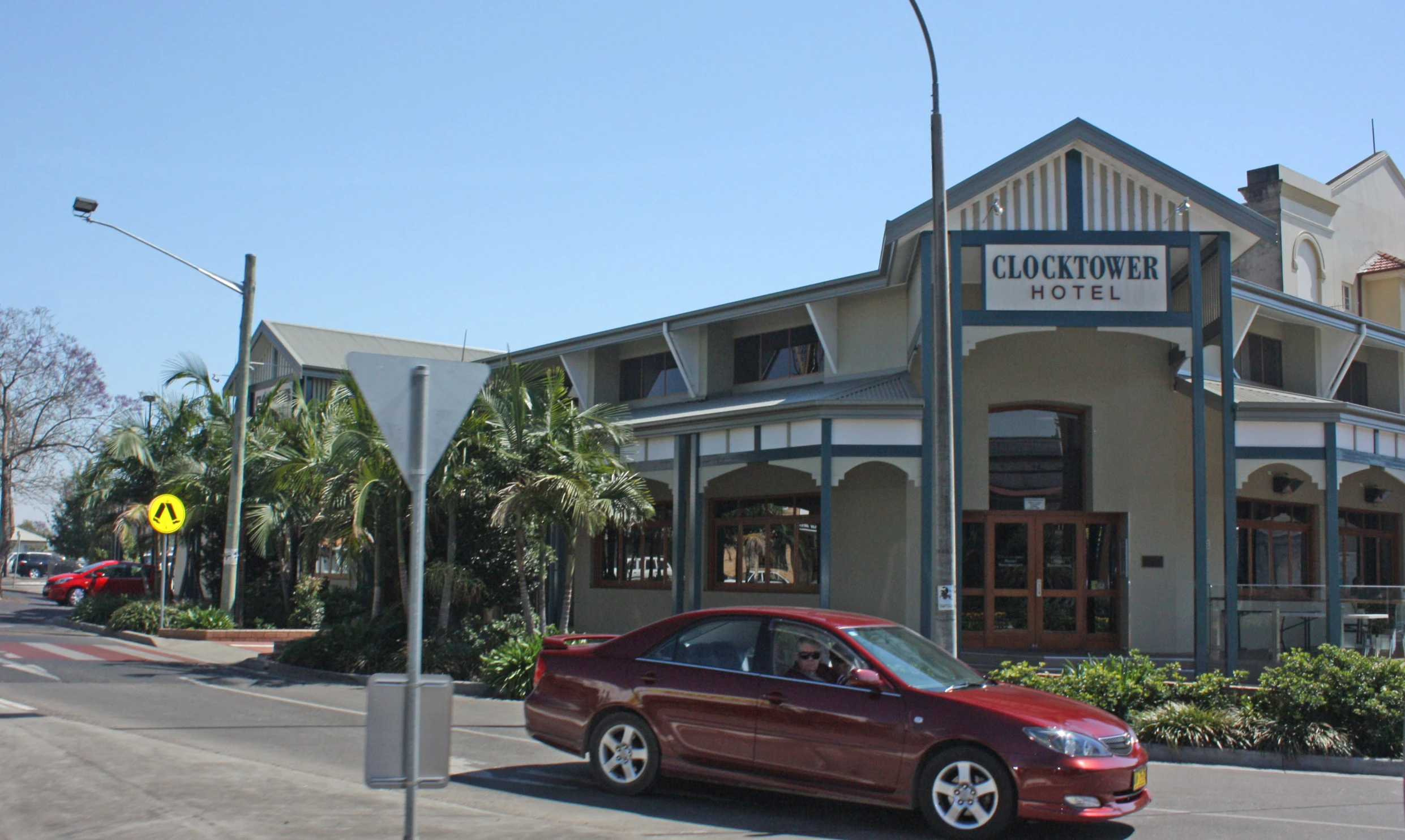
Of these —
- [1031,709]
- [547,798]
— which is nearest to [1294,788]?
[1031,709]

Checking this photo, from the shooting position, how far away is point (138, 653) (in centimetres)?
2172

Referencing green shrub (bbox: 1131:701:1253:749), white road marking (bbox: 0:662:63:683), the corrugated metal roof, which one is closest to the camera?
green shrub (bbox: 1131:701:1253:749)

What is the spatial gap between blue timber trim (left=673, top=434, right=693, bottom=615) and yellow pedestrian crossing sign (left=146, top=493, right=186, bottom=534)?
1009 centimetres

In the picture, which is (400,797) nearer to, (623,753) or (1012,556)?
(623,753)

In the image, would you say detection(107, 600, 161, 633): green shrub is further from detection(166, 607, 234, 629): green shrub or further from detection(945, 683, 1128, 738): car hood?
detection(945, 683, 1128, 738): car hood

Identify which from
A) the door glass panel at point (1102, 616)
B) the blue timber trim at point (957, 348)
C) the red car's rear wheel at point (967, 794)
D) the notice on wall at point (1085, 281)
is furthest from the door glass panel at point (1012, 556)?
the red car's rear wheel at point (967, 794)

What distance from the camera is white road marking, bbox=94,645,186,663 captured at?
20.6 metres

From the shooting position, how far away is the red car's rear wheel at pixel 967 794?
7352 mm

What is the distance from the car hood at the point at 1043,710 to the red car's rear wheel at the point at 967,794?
334 millimetres

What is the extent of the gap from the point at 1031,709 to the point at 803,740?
60.5 inches

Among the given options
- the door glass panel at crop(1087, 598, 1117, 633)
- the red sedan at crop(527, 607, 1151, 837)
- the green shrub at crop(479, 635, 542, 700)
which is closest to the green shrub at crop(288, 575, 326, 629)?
the green shrub at crop(479, 635, 542, 700)

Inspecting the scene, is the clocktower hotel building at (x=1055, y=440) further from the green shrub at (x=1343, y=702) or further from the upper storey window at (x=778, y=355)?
the green shrub at (x=1343, y=702)

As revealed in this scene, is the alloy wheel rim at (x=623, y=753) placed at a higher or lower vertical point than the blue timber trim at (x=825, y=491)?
lower

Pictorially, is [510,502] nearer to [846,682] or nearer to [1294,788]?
[846,682]
